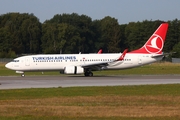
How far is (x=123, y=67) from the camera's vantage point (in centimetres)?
5053

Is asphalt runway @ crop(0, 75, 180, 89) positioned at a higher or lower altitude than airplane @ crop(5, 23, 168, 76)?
lower

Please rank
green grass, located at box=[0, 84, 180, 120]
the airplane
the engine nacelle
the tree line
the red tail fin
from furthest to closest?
the tree line < the red tail fin < the airplane < the engine nacelle < green grass, located at box=[0, 84, 180, 120]

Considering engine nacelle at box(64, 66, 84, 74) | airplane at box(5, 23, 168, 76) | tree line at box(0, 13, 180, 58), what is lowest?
engine nacelle at box(64, 66, 84, 74)

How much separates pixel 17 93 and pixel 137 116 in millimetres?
11930

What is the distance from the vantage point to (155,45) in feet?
171

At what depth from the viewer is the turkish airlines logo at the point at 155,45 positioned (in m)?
51.9

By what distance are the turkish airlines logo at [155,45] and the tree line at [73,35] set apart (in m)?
68.9

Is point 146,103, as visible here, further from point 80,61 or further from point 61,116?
point 80,61

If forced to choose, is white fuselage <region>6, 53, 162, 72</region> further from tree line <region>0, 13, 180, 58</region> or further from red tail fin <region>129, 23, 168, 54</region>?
tree line <region>0, 13, 180, 58</region>

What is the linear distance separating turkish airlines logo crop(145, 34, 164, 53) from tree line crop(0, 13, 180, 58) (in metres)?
68.9

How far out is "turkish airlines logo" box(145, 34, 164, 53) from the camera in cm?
5194

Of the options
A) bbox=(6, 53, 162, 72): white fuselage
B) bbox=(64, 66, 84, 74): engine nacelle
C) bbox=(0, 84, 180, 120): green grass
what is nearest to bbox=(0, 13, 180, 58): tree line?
bbox=(6, 53, 162, 72): white fuselage

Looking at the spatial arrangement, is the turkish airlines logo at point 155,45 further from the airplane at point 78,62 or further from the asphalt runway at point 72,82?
the asphalt runway at point 72,82

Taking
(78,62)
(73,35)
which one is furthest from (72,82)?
(73,35)
